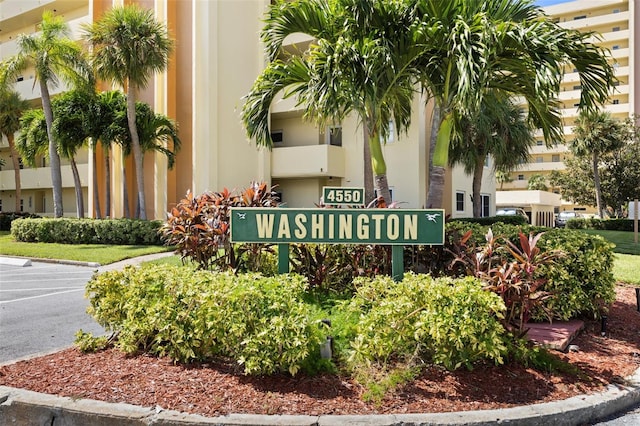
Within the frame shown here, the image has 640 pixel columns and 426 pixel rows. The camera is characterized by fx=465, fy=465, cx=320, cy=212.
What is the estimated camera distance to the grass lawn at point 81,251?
48.1 ft

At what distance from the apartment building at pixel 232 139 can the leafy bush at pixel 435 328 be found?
14897 millimetres

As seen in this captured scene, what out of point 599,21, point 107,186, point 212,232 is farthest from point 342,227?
point 599,21

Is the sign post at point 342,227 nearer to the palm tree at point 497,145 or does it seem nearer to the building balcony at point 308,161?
the palm tree at point 497,145

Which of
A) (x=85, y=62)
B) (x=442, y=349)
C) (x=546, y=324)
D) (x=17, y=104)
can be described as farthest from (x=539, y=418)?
(x=17, y=104)

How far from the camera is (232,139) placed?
2052cm

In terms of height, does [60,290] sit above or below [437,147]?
below

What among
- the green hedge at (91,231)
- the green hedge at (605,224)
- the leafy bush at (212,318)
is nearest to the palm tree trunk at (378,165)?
A: the leafy bush at (212,318)

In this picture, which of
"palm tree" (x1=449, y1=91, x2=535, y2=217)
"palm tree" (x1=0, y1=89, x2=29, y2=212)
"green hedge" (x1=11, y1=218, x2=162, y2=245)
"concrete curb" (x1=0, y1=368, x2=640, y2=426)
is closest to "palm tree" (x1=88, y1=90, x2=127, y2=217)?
"green hedge" (x1=11, y1=218, x2=162, y2=245)

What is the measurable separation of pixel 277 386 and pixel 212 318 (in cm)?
79

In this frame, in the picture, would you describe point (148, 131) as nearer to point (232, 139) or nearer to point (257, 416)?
point (232, 139)

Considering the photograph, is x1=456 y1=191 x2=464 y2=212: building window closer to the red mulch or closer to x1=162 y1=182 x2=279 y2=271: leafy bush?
x1=162 y1=182 x2=279 y2=271: leafy bush

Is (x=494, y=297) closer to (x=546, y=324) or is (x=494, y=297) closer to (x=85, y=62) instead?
(x=546, y=324)

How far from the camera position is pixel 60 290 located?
9656 millimetres

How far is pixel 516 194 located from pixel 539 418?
3645 cm
